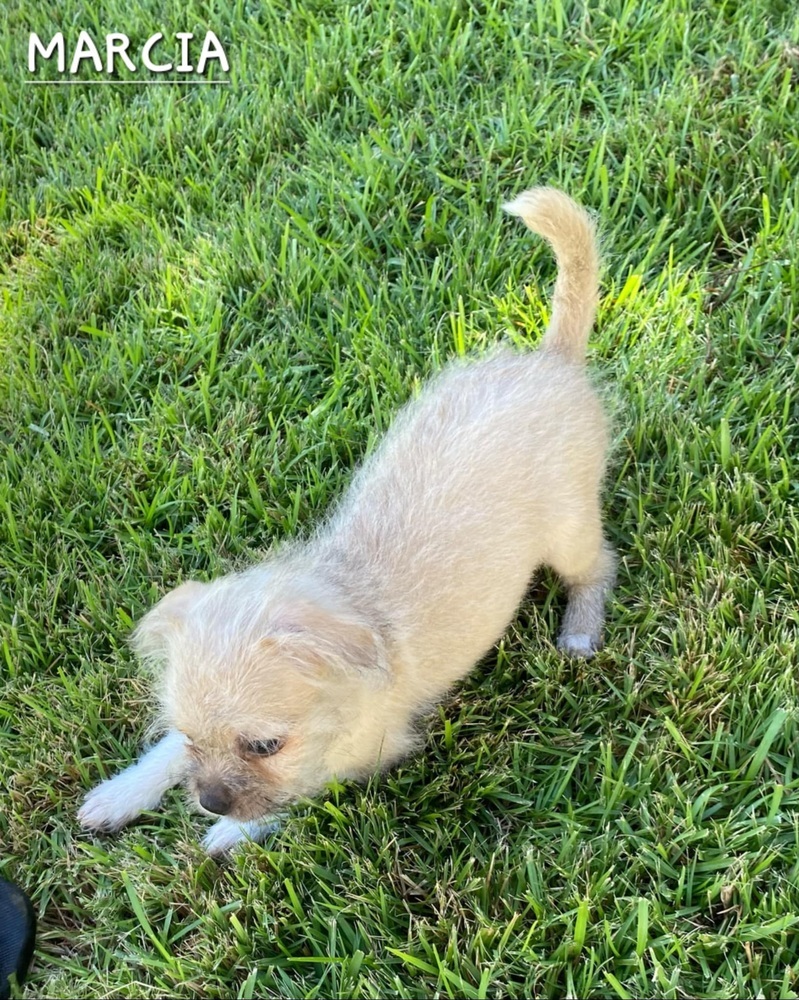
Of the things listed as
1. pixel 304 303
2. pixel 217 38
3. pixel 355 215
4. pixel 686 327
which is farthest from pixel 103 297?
pixel 686 327

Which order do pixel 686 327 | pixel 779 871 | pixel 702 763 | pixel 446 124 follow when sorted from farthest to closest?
pixel 446 124 → pixel 686 327 → pixel 702 763 → pixel 779 871

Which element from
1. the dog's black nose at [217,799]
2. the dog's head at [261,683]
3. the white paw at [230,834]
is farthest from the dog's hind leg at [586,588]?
the dog's black nose at [217,799]

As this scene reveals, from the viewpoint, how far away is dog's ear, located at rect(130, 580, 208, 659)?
2.13 metres

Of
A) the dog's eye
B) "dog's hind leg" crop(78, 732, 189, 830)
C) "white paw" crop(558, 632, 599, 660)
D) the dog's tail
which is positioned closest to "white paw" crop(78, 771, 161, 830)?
"dog's hind leg" crop(78, 732, 189, 830)

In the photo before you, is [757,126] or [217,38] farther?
[217,38]

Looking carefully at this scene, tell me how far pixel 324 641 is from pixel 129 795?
93 cm

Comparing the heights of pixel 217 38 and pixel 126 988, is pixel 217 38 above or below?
above

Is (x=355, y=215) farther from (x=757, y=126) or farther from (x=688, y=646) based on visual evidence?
(x=688, y=646)

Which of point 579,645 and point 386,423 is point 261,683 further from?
point 386,423

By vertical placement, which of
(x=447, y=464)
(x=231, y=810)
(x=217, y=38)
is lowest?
(x=231, y=810)

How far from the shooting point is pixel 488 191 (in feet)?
11.9

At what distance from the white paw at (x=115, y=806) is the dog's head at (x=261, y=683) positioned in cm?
44

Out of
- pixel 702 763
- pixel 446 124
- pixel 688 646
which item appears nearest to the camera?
pixel 702 763

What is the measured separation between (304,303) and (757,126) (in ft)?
6.18
